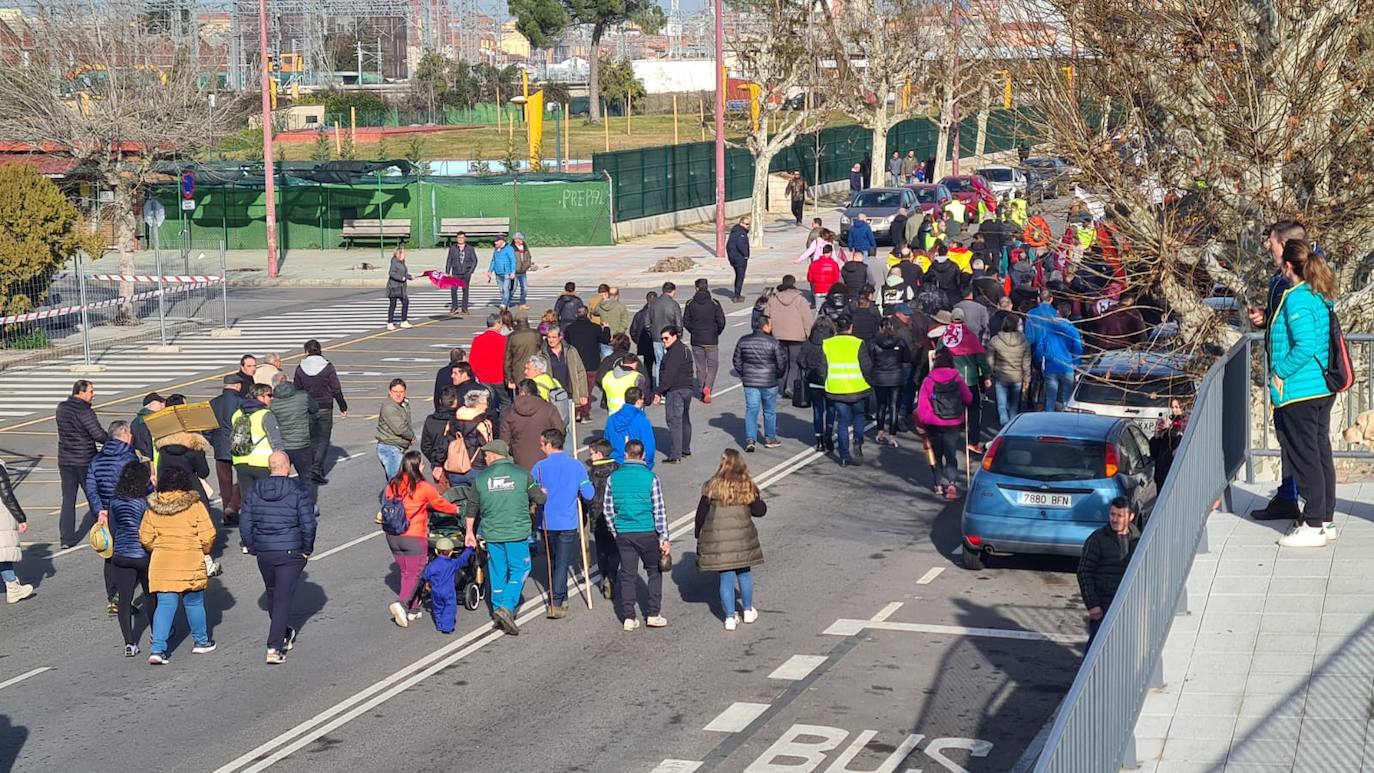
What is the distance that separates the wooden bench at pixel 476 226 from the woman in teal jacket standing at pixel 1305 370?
39.4m

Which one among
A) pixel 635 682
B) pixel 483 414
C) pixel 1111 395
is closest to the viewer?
pixel 635 682

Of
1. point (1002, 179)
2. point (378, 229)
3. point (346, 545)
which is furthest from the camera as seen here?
point (1002, 179)

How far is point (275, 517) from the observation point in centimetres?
1348

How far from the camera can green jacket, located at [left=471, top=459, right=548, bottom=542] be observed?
14.2 m

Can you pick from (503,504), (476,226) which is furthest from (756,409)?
(476,226)

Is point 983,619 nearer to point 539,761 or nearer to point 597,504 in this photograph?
point 597,504

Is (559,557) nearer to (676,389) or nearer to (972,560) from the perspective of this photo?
(972,560)

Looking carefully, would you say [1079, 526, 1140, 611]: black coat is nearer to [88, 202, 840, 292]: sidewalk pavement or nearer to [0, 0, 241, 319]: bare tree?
[0, 0, 241, 319]: bare tree

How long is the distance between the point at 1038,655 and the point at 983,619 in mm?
1111

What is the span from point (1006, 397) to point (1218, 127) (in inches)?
273

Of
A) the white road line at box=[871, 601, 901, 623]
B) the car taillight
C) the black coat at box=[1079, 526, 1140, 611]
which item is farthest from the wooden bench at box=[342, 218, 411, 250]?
the black coat at box=[1079, 526, 1140, 611]

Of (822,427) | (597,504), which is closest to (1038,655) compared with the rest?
(597,504)

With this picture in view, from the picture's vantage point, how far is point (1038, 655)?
13.3m

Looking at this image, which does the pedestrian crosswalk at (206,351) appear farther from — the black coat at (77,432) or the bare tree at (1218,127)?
the bare tree at (1218,127)
